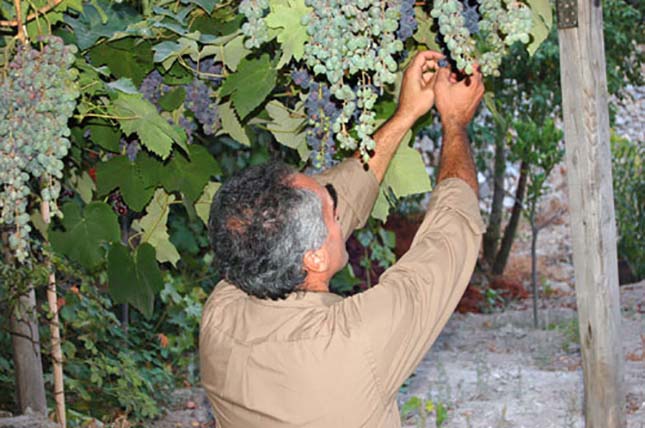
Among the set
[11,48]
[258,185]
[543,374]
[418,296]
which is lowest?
[543,374]

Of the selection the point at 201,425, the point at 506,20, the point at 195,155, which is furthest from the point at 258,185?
the point at 201,425

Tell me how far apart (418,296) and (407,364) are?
0.36ft

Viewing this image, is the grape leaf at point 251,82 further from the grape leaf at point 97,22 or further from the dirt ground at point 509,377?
the dirt ground at point 509,377

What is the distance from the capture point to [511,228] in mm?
9922

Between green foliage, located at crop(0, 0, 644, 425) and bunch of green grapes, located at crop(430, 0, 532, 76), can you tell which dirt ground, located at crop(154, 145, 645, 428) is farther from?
bunch of green grapes, located at crop(430, 0, 532, 76)

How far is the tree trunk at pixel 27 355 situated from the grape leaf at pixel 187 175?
5.34 feet

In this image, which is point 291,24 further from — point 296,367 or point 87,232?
point 87,232

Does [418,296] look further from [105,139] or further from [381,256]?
[381,256]

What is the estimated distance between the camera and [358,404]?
1.61 metres

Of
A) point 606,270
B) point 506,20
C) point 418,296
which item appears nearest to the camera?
point 506,20

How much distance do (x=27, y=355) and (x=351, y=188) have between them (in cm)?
228

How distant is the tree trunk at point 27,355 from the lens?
3.80 metres

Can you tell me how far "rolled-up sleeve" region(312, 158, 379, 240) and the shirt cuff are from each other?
280 millimetres


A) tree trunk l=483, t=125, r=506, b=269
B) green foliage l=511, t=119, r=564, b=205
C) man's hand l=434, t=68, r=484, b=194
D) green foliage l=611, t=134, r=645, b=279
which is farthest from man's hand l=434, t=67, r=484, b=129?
green foliage l=611, t=134, r=645, b=279
